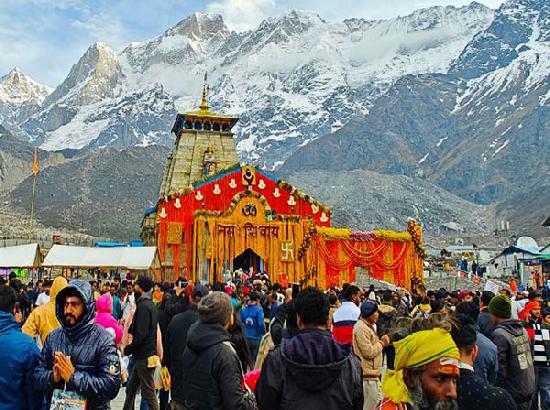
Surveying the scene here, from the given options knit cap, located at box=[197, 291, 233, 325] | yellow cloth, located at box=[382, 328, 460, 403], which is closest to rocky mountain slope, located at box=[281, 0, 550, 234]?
knit cap, located at box=[197, 291, 233, 325]

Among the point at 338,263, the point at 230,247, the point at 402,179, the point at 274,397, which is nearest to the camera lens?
the point at 274,397

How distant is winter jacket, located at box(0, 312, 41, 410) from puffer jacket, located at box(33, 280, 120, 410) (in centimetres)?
7

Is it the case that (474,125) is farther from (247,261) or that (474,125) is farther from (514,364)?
(514,364)

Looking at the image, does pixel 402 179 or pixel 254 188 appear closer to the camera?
pixel 254 188

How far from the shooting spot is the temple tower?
33.2 metres

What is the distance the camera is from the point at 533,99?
400 ft

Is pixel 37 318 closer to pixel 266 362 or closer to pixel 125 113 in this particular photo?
pixel 266 362

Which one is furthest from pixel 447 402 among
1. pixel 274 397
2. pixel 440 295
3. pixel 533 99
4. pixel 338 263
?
pixel 533 99

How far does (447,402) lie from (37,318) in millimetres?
3983

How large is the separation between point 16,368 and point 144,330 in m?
2.57

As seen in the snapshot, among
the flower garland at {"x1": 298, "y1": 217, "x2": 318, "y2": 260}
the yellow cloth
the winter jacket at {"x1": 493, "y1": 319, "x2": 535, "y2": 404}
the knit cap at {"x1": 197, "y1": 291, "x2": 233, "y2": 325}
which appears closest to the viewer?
the yellow cloth

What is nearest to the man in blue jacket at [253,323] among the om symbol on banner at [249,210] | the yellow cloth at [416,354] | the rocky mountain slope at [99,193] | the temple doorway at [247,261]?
the yellow cloth at [416,354]

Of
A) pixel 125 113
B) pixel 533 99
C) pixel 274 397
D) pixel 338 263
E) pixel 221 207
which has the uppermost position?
pixel 125 113

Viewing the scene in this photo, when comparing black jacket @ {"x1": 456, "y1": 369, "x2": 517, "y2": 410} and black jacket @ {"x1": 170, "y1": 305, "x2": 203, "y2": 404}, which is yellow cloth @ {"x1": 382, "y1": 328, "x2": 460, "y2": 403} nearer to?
black jacket @ {"x1": 456, "y1": 369, "x2": 517, "y2": 410}
